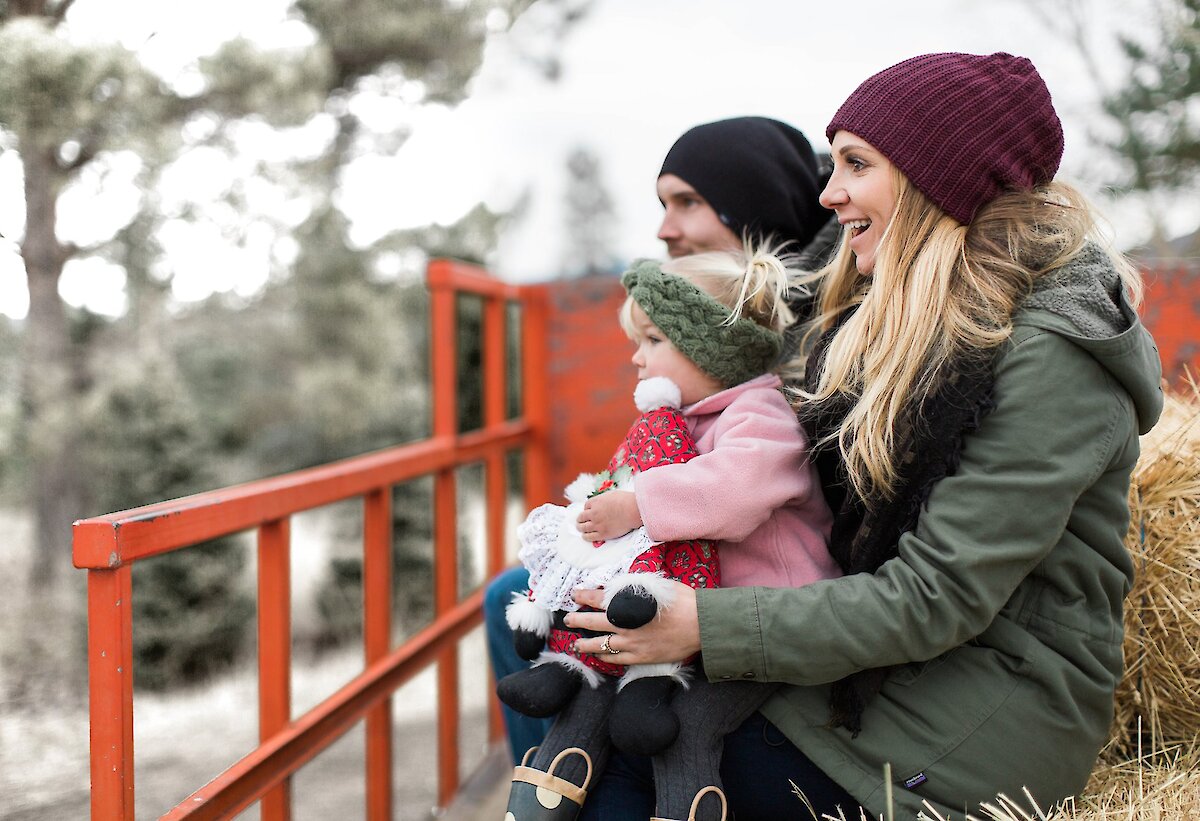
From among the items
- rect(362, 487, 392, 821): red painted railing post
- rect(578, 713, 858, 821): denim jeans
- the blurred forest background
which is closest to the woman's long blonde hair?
rect(578, 713, 858, 821): denim jeans

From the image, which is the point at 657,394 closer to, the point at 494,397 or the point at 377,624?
the point at 377,624

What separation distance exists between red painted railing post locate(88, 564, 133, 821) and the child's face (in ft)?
2.58

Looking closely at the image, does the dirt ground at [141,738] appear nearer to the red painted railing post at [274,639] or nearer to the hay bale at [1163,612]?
the red painted railing post at [274,639]

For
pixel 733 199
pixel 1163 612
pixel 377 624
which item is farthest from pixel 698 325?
pixel 377 624

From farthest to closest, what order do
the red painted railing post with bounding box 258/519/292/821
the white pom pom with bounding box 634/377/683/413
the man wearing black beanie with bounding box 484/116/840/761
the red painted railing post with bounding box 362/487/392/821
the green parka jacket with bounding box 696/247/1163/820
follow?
the red painted railing post with bounding box 362/487/392/821 → the man wearing black beanie with bounding box 484/116/840/761 → the red painted railing post with bounding box 258/519/292/821 → the white pom pom with bounding box 634/377/683/413 → the green parka jacket with bounding box 696/247/1163/820

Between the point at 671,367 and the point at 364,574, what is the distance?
102 centimetres

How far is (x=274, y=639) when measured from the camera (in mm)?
1732

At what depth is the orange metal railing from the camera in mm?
1222

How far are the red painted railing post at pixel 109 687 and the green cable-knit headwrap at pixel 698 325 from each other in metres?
0.82

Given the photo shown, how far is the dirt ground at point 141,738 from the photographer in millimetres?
3404

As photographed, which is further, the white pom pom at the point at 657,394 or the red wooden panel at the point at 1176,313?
the red wooden panel at the point at 1176,313

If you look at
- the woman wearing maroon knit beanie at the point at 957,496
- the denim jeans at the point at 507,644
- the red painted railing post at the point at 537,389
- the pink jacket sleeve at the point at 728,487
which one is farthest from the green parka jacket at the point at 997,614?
the red painted railing post at the point at 537,389

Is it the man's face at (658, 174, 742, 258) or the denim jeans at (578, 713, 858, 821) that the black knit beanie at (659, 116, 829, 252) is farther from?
the denim jeans at (578, 713, 858, 821)

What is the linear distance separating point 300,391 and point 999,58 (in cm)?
585
